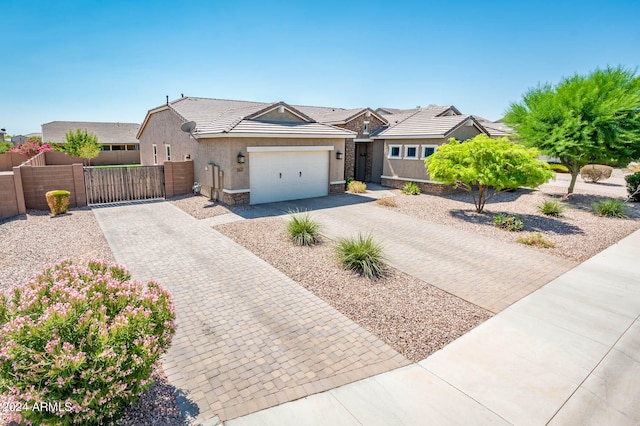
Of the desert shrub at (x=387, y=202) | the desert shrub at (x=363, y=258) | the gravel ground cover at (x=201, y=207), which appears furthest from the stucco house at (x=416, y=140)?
the desert shrub at (x=363, y=258)

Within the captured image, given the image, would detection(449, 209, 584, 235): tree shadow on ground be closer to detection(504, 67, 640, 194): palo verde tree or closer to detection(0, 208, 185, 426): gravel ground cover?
detection(504, 67, 640, 194): palo verde tree

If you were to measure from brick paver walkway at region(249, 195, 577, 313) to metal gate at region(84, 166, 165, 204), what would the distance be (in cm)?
639

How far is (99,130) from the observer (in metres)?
43.2

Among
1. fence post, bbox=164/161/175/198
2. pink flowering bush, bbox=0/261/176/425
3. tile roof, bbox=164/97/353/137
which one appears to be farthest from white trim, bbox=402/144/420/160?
pink flowering bush, bbox=0/261/176/425

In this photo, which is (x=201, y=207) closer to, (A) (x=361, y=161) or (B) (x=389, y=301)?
(B) (x=389, y=301)

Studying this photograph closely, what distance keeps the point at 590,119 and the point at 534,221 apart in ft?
20.6

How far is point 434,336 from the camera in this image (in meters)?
5.48

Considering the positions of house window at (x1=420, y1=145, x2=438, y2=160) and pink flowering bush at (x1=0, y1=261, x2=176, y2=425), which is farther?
house window at (x1=420, y1=145, x2=438, y2=160)

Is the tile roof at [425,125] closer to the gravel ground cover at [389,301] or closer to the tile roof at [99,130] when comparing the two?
the gravel ground cover at [389,301]

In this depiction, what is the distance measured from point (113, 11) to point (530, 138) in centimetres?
1899

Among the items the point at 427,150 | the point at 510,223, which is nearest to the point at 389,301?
the point at 510,223

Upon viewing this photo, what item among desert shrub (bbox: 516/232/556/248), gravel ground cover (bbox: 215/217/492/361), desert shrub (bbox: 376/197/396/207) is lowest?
gravel ground cover (bbox: 215/217/492/361)

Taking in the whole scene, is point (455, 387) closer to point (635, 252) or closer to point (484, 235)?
point (484, 235)

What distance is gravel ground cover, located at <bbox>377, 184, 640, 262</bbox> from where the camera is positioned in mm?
10742
